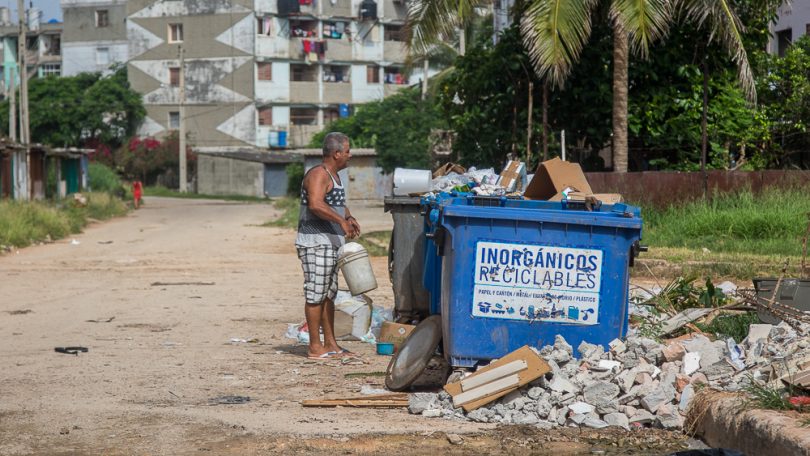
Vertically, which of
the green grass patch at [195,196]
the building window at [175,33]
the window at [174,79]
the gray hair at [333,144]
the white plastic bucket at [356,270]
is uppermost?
the building window at [175,33]

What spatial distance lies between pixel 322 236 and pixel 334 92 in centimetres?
5996

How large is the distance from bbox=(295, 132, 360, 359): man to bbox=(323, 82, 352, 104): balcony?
5954cm

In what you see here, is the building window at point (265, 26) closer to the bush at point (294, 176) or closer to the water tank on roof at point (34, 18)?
the bush at point (294, 176)

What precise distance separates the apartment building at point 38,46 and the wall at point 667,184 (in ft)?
206

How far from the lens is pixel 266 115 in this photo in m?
66.5

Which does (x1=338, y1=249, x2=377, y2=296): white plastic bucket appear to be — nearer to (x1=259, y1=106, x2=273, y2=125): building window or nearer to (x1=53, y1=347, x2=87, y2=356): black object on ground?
→ (x1=53, y1=347, x2=87, y2=356): black object on ground

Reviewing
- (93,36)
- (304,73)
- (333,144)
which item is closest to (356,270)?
(333,144)

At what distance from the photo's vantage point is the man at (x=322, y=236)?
8508 mm

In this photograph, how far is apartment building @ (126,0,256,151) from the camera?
214 feet

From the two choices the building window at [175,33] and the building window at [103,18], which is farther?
the building window at [103,18]

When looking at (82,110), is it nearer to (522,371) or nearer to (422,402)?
(422,402)

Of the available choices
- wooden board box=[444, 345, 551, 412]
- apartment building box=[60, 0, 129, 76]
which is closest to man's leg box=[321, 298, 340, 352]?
wooden board box=[444, 345, 551, 412]

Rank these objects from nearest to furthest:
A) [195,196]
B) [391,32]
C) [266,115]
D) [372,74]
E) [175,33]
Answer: [195,196]
[266,115]
[175,33]
[372,74]
[391,32]

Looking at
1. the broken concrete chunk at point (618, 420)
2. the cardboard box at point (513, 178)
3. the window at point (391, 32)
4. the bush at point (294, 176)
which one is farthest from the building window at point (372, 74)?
the broken concrete chunk at point (618, 420)
